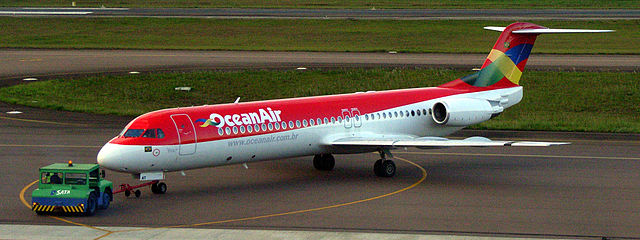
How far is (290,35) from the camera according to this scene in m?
81.9

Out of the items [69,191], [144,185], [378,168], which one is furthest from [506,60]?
[69,191]

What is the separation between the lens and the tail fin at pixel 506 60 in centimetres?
3722

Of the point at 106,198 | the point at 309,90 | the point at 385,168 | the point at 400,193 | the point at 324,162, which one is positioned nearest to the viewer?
the point at 106,198

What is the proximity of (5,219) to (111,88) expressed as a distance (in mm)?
31248

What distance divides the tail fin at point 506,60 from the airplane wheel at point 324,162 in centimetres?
639

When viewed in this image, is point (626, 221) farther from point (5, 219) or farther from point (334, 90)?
point (334, 90)

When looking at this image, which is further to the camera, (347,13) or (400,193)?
(347,13)

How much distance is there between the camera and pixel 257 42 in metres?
78.2

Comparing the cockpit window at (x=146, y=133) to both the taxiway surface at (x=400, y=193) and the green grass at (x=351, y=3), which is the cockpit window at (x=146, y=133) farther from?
the green grass at (x=351, y=3)

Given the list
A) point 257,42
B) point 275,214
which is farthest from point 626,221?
point 257,42

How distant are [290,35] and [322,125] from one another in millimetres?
50307

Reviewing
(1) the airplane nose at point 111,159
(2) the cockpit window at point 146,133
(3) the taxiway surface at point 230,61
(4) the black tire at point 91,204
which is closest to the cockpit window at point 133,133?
(2) the cockpit window at point 146,133

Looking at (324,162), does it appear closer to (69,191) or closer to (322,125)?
(322,125)

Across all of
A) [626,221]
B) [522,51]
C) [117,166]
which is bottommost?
[626,221]
